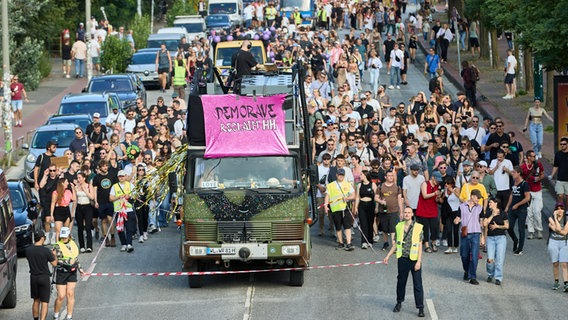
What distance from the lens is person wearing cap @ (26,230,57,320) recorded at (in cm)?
1897

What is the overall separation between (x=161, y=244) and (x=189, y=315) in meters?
6.01

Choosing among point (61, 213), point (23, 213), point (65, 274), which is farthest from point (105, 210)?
point (65, 274)

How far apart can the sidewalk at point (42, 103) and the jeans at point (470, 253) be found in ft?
51.5

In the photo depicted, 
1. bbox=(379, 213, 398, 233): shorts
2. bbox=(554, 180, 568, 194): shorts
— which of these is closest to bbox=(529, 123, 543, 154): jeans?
bbox=(554, 180, 568, 194): shorts

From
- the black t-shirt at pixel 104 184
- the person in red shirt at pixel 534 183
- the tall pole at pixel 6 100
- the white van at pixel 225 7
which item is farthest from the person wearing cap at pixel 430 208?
the white van at pixel 225 7

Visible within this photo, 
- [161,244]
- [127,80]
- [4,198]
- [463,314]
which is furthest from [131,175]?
[127,80]

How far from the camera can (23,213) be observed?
25078 mm

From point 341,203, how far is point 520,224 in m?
3.29

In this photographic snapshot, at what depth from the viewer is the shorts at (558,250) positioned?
21.3 m

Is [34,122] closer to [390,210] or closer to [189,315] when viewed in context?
[390,210]

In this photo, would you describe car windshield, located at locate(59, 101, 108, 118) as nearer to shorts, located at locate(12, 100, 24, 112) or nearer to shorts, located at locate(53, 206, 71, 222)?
shorts, located at locate(12, 100, 24, 112)

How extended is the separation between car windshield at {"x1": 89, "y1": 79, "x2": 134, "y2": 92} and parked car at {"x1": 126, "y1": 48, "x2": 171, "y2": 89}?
20.8 feet

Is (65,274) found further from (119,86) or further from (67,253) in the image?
(119,86)

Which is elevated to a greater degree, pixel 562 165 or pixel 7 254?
pixel 562 165
